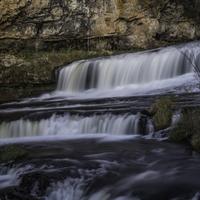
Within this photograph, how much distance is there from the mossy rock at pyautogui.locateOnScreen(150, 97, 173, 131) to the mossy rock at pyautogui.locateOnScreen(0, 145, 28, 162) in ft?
9.08

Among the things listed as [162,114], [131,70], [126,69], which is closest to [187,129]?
[162,114]

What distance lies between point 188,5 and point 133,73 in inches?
177

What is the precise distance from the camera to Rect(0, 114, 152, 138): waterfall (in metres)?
A: 11.8

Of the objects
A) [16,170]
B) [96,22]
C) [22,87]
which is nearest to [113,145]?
[16,170]

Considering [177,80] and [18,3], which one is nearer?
[177,80]

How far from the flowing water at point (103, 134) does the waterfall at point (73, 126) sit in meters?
0.02

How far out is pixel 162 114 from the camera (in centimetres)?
1130

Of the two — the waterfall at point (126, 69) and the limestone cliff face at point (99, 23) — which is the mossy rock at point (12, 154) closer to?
the waterfall at point (126, 69)

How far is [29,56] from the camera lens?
64.5 ft

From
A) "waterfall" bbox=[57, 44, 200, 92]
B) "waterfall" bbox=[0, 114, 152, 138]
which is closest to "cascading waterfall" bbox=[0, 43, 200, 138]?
"waterfall" bbox=[57, 44, 200, 92]

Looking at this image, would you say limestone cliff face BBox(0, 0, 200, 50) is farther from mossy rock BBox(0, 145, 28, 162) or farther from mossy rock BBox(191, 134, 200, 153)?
mossy rock BBox(191, 134, 200, 153)

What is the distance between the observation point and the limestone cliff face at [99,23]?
20031 millimetres

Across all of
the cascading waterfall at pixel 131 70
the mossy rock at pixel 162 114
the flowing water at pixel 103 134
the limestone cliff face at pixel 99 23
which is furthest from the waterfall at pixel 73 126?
the limestone cliff face at pixel 99 23

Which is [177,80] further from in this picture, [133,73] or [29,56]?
[29,56]
